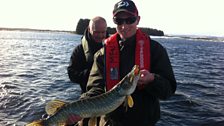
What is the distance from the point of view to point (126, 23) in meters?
5.46

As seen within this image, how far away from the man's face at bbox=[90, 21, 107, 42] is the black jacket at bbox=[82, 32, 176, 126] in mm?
2563

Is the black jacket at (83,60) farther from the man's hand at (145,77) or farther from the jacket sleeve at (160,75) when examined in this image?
the man's hand at (145,77)

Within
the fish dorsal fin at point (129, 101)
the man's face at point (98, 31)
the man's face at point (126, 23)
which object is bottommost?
the fish dorsal fin at point (129, 101)

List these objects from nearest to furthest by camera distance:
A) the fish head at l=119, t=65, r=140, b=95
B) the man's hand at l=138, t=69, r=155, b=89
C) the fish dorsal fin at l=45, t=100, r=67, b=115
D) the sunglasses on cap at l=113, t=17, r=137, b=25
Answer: the fish head at l=119, t=65, r=140, b=95, the man's hand at l=138, t=69, r=155, b=89, the sunglasses on cap at l=113, t=17, r=137, b=25, the fish dorsal fin at l=45, t=100, r=67, b=115

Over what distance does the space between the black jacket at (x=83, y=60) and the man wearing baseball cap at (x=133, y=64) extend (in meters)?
2.57

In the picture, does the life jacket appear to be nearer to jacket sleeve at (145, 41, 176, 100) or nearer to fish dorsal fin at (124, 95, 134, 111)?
jacket sleeve at (145, 41, 176, 100)

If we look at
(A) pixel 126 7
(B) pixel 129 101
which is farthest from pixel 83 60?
(B) pixel 129 101

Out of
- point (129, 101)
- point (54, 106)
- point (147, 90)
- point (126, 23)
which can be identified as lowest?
point (54, 106)

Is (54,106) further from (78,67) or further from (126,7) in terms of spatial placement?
(78,67)

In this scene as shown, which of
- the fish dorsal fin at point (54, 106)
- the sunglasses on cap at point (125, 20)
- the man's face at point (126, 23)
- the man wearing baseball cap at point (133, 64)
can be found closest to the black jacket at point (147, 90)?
the man wearing baseball cap at point (133, 64)

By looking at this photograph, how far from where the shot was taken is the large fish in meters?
5.05

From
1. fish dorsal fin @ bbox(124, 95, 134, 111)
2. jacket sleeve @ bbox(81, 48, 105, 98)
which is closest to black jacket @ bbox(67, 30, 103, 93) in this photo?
jacket sleeve @ bbox(81, 48, 105, 98)

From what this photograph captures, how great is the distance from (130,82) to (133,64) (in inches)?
24.8

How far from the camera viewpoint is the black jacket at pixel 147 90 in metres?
5.28
